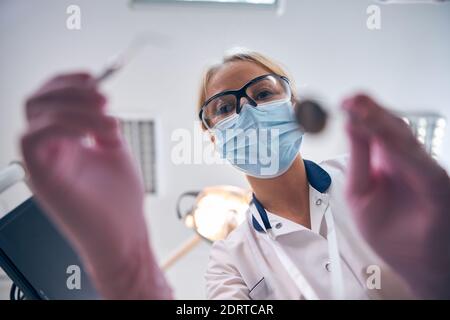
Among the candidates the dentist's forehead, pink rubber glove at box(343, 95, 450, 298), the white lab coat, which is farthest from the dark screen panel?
pink rubber glove at box(343, 95, 450, 298)

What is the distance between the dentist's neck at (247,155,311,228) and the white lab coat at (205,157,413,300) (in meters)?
0.02

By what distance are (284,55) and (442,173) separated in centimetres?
57

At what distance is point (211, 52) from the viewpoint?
112 centimetres

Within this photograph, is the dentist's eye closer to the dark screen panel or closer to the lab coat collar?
the lab coat collar

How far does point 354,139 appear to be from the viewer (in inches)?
31.1

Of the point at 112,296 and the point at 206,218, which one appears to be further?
the point at 206,218

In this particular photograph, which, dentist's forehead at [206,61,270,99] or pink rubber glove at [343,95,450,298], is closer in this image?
pink rubber glove at [343,95,450,298]

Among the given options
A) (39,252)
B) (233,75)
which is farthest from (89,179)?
(233,75)

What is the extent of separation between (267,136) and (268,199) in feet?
0.60

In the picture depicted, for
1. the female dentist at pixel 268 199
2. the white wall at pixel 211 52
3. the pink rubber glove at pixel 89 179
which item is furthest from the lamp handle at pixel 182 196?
the pink rubber glove at pixel 89 179

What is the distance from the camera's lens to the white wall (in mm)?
1066

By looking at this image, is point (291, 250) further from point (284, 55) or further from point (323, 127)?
point (284, 55)

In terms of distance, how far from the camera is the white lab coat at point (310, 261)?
0.89 m

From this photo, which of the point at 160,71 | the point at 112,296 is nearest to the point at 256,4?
the point at 160,71
